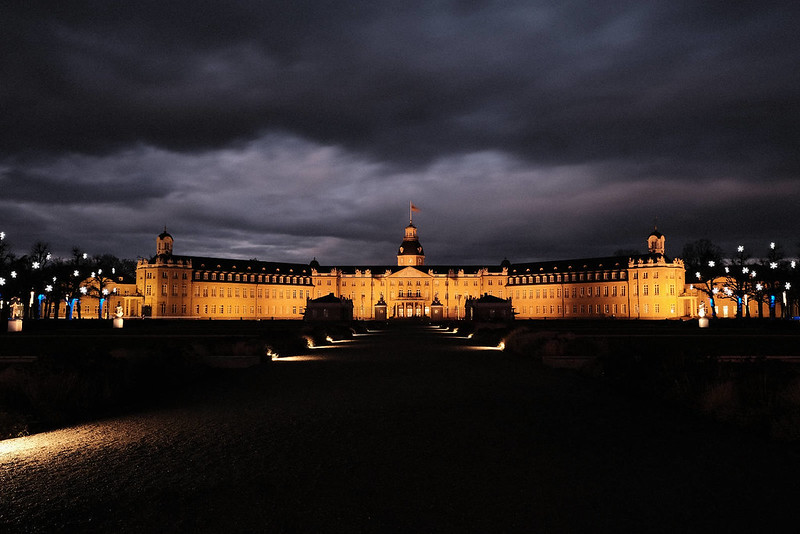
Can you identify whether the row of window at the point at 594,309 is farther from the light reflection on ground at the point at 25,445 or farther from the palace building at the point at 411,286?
the light reflection on ground at the point at 25,445

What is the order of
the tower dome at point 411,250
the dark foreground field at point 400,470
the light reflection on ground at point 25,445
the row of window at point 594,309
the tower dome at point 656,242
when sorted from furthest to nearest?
1. the tower dome at point 411,250
2. the tower dome at point 656,242
3. the row of window at point 594,309
4. the light reflection on ground at point 25,445
5. the dark foreground field at point 400,470

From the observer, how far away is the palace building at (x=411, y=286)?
5364 inches

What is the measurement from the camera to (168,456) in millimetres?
8977

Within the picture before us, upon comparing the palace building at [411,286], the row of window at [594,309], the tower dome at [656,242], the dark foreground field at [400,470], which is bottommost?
the dark foreground field at [400,470]

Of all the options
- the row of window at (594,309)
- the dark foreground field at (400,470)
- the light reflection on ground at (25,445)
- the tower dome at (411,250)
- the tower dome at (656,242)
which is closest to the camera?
the dark foreground field at (400,470)

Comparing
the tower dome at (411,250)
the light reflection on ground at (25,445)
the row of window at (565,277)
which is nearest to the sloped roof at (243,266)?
the tower dome at (411,250)

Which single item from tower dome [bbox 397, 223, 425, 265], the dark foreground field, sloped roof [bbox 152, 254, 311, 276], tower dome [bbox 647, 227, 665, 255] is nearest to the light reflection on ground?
the dark foreground field

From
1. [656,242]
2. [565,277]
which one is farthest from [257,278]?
[656,242]

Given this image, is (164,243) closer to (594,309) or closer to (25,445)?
(594,309)

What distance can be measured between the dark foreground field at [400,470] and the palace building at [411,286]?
375 feet

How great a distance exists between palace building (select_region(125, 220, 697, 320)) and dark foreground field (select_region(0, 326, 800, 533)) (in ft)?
375

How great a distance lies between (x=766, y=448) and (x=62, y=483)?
9.63 meters

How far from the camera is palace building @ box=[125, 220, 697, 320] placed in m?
136

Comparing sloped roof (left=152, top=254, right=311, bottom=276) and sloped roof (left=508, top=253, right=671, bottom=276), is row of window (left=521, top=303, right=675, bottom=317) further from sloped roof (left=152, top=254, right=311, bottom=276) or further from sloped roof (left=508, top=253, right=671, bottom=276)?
sloped roof (left=152, top=254, right=311, bottom=276)
